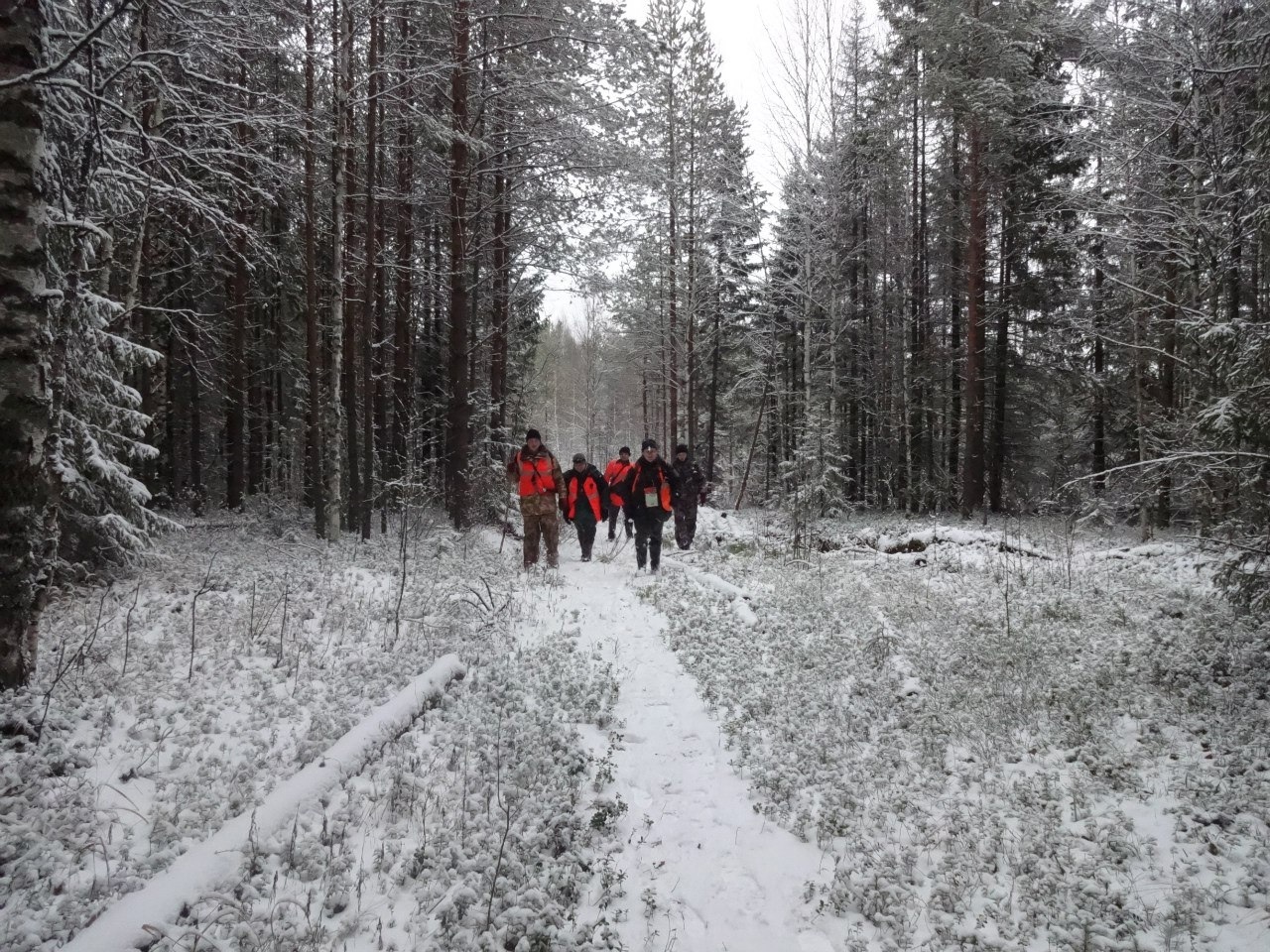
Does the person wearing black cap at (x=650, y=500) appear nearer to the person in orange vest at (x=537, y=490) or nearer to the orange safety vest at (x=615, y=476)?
the orange safety vest at (x=615, y=476)

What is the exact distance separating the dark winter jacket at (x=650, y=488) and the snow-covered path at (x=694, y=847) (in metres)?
5.26

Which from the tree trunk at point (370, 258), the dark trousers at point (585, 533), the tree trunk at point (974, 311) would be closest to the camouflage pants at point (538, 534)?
the dark trousers at point (585, 533)

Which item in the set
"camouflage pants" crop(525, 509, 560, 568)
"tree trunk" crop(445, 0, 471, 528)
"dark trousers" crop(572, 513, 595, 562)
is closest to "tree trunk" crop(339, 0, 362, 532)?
"tree trunk" crop(445, 0, 471, 528)

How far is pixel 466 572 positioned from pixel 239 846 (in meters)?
6.84

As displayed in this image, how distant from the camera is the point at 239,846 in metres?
3.23

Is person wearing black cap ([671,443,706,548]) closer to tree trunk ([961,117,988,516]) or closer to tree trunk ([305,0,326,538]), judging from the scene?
tree trunk ([305,0,326,538])

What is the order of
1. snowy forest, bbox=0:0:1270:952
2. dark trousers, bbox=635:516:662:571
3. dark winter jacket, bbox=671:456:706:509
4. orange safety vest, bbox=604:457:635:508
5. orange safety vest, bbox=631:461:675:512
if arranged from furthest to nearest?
dark winter jacket, bbox=671:456:706:509
orange safety vest, bbox=604:457:635:508
orange safety vest, bbox=631:461:675:512
dark trousers, bbox=635:516:662:571
snowy forest, bbox=0:0:1270:952

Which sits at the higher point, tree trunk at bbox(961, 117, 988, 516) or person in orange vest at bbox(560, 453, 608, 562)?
tree trunk at bbox(961, 117, 988, 516)

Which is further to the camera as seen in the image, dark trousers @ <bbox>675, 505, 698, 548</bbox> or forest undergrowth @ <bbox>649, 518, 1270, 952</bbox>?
dark trousers @ <bbox>675, 505, 698, 548</bbox>

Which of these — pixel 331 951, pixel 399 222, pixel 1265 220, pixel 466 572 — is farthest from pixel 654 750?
pixel 399 222

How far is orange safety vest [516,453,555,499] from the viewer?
442 inches

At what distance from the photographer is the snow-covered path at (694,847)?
3244 millimetres

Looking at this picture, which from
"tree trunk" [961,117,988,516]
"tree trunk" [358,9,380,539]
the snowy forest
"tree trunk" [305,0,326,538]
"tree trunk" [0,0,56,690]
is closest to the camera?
the snowy forest

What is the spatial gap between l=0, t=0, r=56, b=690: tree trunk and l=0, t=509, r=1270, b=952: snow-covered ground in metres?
1.16
